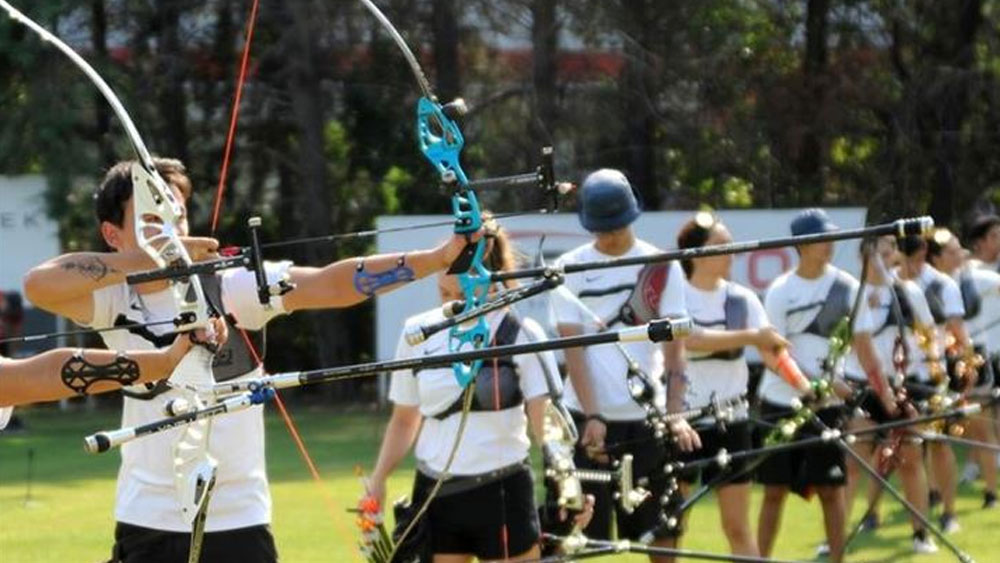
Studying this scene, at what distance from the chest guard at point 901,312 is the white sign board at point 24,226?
476 inches

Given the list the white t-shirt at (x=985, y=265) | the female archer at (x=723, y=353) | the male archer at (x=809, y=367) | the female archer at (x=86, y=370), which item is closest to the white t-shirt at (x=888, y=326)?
the male archer at (x=809, y=367)

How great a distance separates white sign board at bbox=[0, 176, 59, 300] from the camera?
A: 68.8 feet

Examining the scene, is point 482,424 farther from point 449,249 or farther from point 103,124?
point 103,124

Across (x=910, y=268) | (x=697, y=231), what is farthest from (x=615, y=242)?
(x=910, y=268)

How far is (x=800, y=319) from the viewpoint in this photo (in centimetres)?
915

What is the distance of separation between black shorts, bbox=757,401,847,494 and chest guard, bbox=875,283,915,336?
4.21 ft

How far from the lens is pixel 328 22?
22.8 metres

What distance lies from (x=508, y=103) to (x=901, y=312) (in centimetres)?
1275

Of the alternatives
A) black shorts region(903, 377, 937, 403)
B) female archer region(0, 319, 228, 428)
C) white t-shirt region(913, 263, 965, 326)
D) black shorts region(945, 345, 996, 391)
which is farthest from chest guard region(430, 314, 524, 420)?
white t-shirt region(913, 263, 965, 326)

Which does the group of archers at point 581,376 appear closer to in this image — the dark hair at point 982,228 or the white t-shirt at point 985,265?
the white t-shirt at point 985,265

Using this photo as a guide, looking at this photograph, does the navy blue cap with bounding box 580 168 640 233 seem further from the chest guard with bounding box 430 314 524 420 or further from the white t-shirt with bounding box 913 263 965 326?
the white t-shirt with bounding box 913 263 965 326

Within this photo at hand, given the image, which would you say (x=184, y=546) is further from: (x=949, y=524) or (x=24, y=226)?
(x=24, y=226)

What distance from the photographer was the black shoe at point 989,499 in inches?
474

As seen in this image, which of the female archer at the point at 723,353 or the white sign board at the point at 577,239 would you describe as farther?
the white sign board at the point at 577,239
